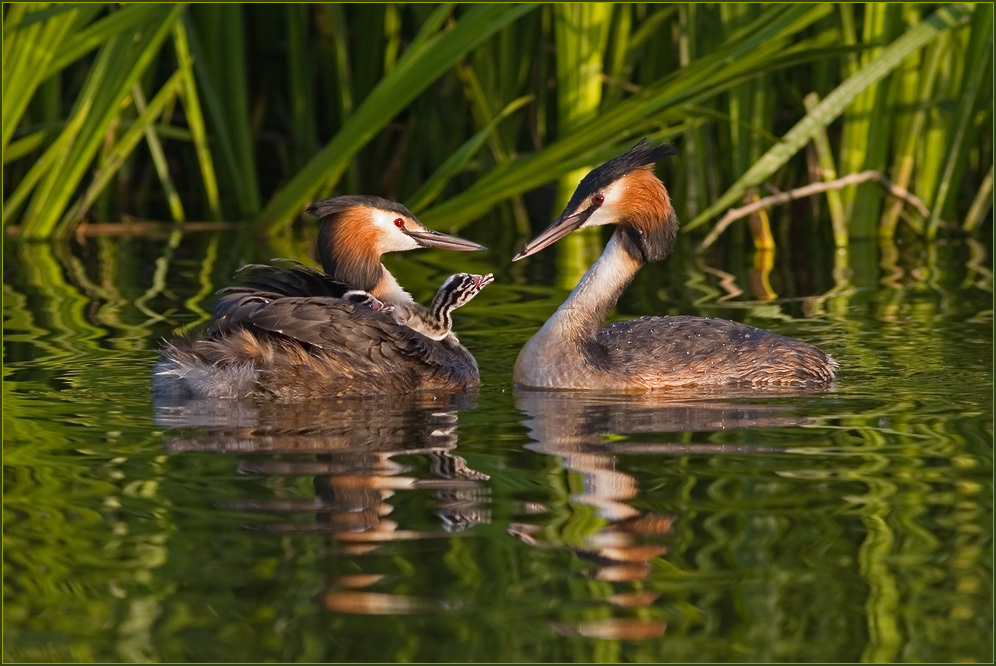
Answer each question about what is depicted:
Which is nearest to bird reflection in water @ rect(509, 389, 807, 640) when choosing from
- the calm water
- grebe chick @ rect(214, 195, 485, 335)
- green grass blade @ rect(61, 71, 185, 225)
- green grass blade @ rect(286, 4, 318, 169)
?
the calm water

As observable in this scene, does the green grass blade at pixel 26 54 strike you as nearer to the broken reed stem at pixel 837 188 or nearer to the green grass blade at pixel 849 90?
the green grass blade at pixel 849 90

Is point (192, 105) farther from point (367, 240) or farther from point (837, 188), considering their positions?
point (837, 188)

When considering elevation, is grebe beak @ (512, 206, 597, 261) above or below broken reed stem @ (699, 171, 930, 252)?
below

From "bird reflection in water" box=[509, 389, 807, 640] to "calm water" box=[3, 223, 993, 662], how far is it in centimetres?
1

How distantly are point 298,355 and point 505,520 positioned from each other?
2196 millimetres

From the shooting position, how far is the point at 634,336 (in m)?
7.11

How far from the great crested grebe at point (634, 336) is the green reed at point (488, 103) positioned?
1629mm

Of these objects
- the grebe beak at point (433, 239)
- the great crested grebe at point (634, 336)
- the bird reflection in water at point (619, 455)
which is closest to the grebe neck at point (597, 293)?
the great crested grebe at point (634, 336)

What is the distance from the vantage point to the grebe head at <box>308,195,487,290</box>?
7.53 m

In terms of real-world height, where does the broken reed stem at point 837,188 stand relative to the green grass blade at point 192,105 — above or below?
below

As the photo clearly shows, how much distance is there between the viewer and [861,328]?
8.26 metres

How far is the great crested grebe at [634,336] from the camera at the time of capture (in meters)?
6.89

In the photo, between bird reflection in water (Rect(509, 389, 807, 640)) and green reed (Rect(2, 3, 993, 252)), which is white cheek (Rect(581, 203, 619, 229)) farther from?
green reed (Rect(2, 3, 993, 252))

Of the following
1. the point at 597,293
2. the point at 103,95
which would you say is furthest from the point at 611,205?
the point at 103,95
